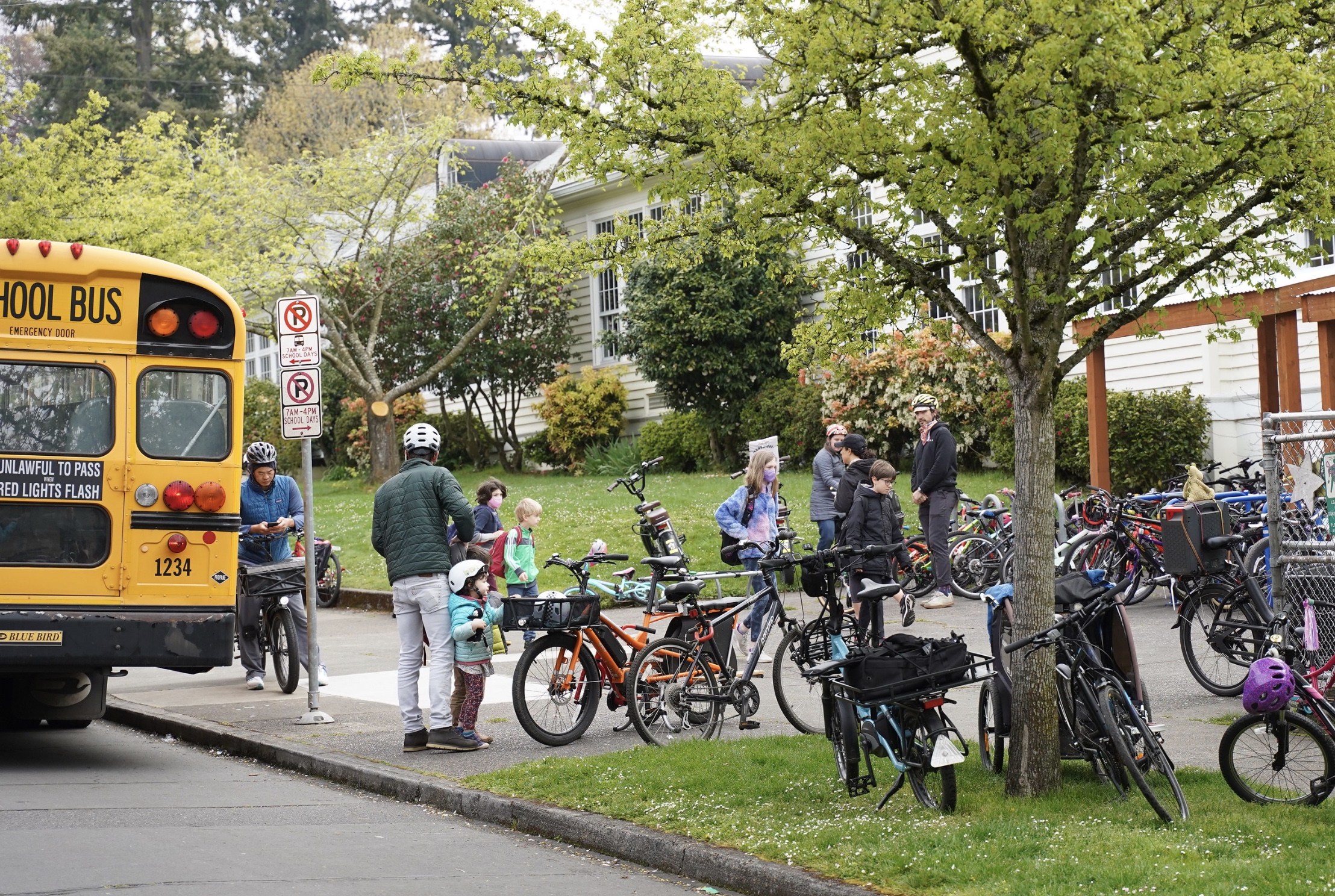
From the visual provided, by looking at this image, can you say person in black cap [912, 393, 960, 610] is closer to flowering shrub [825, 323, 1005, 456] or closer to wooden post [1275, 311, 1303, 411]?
wooden post [1275, 311, 1303, 411]

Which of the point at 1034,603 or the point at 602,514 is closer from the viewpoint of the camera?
the point at 1034,603

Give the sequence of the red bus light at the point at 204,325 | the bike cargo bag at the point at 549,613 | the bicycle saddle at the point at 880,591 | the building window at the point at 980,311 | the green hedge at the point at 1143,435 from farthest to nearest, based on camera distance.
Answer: the building window at the point at 980,311 < the green hedge at the point at 1143,435 < the red bus light at the point at 204,325 < the bike cargo bag at the point at 549,613 < the bicycle saddle at the point at 880,591

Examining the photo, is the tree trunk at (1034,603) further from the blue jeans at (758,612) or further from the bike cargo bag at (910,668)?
the blue jeans at (758,612)

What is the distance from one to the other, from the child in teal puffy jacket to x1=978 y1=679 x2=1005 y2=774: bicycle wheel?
317 cm

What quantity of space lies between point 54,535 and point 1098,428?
12.8 metres

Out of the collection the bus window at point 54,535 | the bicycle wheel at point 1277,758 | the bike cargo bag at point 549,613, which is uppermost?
the bus window at point 54,535

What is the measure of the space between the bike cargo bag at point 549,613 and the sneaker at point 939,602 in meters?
6.59

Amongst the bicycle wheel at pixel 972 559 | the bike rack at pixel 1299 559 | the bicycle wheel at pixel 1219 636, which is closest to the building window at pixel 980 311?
the bicycle wheel at pixel 972 559

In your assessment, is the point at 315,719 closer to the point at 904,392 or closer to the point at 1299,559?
the point at 1299,559

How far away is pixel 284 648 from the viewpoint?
12562mm

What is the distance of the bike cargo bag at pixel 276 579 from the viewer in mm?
12617

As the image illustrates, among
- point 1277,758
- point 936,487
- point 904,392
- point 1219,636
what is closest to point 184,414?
point 1277,758

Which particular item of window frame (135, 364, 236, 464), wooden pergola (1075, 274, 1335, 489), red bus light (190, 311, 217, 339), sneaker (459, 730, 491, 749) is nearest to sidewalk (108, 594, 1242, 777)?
sneaker (459, 730, 491, 749)

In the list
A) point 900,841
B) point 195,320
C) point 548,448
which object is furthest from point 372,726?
point 548,448
